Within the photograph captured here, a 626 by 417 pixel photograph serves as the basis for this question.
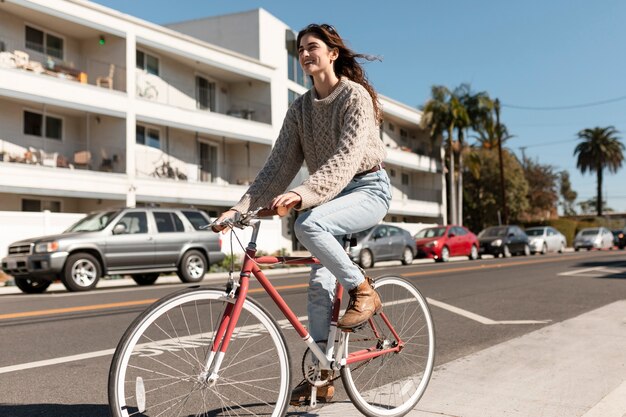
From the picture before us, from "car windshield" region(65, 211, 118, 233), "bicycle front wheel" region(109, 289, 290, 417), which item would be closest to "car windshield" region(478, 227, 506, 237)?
"car windshield" region(65, 211, 118, 233)

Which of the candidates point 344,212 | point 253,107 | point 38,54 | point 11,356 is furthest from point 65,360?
point 253,107

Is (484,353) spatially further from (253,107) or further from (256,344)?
(253,107)

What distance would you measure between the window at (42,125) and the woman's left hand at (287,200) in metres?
24.5

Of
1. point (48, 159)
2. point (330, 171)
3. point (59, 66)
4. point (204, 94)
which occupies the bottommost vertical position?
point (330, 171)

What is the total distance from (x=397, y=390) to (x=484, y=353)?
1.70 metres

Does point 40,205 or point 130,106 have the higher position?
point 130,106

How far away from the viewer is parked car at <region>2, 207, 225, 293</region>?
13547 millimetres

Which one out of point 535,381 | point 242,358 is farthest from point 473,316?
point 242,358

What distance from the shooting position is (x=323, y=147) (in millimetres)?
3516

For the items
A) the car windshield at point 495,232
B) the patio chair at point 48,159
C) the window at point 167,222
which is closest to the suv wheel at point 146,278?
the window at point 167,222

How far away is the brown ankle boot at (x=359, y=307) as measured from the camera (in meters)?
3.27

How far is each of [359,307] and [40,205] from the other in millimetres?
24721

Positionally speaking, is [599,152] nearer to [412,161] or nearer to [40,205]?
[412,161]

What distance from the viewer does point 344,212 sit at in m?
3.29
